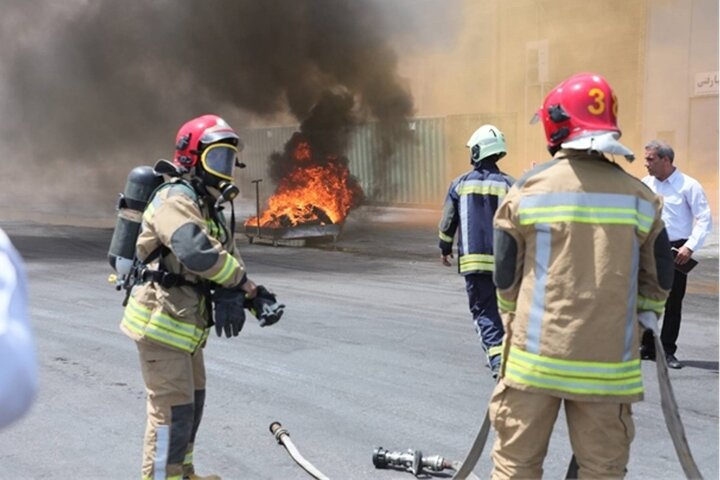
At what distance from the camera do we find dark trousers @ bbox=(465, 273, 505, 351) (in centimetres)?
464

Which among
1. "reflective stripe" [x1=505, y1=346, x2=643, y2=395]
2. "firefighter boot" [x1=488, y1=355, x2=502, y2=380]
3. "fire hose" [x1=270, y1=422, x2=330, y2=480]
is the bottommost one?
"fire hose" [x1=270, y1=422, x2=330, y2=480]

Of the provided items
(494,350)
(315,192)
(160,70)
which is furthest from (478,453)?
(160,70)

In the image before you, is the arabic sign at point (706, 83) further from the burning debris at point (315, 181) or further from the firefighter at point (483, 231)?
the firefighter at point (483, 231)

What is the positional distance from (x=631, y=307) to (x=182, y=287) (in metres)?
1.75

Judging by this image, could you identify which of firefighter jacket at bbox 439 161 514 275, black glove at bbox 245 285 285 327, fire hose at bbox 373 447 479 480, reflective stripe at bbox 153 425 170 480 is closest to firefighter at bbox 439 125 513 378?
firefighter jacket at bbox 439 161 514 275

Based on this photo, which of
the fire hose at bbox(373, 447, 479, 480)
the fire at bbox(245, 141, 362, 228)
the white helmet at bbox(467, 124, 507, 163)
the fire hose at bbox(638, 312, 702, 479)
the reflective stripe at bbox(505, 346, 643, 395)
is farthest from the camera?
the fire at bbox(245, 141, 362, 228)

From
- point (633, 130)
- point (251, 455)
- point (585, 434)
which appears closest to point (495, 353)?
point (251, 455)

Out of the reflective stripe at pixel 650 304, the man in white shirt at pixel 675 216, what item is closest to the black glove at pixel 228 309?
the reflective stripe at pixel 650 304

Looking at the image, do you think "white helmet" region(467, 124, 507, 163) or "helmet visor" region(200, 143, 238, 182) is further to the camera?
"white helmet" region(467, 124, 507, 163)

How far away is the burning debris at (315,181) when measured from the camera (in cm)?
1285

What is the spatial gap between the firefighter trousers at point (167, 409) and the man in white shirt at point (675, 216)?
3479 mm

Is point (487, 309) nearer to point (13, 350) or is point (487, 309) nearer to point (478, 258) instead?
point (478, 258)

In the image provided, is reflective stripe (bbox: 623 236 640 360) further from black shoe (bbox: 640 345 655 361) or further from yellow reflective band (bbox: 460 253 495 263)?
black shoe (bbox: 640 345 655 361)

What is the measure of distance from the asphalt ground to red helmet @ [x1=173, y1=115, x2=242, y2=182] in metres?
1.22
